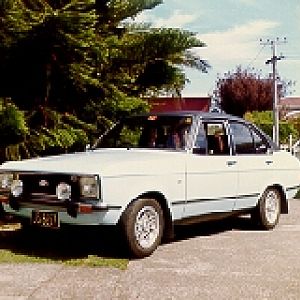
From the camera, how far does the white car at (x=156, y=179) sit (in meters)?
5.79

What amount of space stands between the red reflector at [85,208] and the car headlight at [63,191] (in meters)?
0.22

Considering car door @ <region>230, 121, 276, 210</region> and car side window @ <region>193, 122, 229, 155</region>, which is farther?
car door @ <region>230, 121, 276, 210</region>

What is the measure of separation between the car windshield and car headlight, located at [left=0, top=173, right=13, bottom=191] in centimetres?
155

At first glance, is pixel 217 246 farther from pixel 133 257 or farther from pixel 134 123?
pixel 134 123

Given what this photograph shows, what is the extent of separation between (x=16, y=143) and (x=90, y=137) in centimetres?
150

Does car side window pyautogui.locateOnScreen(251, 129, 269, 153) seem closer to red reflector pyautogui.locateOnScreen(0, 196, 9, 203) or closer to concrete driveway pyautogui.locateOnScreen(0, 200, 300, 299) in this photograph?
concrete driveway pyautogui.locateOnScreen(0, 200, 300, 299)

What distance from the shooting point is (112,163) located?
19.3ft

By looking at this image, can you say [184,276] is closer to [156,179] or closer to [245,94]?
[156,179]

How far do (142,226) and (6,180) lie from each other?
5.17 feet

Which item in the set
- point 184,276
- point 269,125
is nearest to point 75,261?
point 184,276

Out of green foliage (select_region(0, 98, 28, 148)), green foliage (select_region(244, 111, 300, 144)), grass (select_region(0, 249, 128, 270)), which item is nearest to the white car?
grass (select_region(0, 249, 128, 270))

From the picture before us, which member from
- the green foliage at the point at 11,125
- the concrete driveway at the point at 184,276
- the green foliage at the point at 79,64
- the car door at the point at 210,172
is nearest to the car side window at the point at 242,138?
the car door at the point at 210,172

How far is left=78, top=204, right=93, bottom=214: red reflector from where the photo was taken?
5634mm

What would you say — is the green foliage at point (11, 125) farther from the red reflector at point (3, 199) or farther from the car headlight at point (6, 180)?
the red reflector at point (3, 199)
